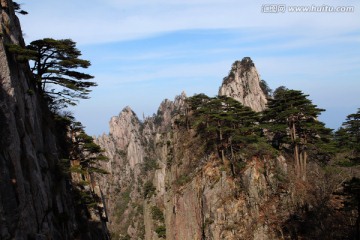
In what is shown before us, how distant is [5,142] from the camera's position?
554 inches

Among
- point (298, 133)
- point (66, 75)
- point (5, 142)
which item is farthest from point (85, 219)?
point (298, 133)

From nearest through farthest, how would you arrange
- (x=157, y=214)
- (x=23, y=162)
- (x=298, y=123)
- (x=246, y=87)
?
(x=23, y=162), (x=298, y=123), (x=157, y=214), (x=246, y=87)

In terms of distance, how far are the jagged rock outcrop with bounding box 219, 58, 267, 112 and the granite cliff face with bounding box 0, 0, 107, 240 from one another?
54.0 m

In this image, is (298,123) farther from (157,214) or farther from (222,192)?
(157,214)

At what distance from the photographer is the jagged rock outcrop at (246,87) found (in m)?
71.8

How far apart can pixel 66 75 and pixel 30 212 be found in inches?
417

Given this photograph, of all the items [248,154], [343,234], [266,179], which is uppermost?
[248,154]

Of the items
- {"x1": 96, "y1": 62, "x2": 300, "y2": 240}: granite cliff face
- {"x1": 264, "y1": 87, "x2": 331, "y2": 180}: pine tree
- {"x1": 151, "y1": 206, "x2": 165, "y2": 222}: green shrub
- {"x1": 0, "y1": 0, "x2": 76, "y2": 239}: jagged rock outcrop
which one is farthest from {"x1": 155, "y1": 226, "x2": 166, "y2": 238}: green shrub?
{"x1": 0, "y1": 0, "x2": 76, "y2": 239}: jagged rock outcrop

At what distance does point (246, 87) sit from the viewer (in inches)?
2899

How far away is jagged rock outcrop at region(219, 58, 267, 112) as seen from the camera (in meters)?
71.8

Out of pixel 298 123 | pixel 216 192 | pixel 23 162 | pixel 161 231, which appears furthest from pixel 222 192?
pixel 23 162

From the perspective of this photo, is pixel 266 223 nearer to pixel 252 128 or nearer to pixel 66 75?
pixel 252 128

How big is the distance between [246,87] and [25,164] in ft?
205

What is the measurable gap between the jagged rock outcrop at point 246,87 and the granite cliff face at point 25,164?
177ft
